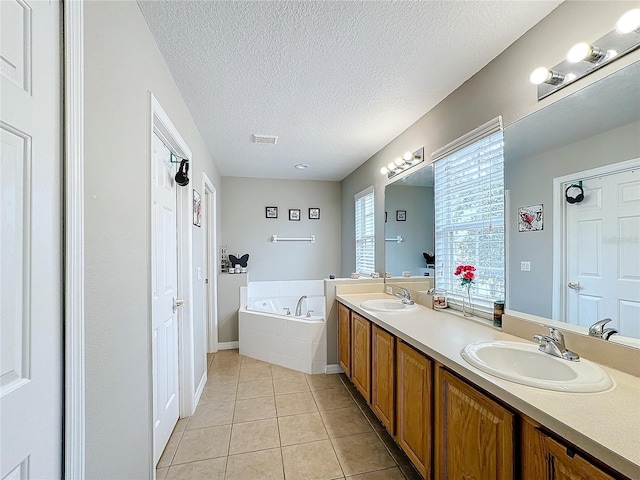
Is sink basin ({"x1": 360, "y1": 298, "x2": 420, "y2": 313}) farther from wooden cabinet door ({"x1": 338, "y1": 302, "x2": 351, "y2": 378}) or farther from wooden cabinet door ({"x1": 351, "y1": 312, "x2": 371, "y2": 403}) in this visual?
wooden cabinet door ({"x1": 338, "y1": 302, "x2": 351, "y2": 378})

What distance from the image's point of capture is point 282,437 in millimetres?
2023

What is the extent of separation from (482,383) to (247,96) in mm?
2197

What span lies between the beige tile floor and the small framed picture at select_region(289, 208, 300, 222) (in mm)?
2517

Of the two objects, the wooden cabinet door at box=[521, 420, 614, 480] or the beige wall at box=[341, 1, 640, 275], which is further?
the beige wall at box=[341, 1, 640, 275]

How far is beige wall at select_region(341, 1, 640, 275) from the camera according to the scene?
48.3 inches

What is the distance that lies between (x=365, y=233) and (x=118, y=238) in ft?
9.85

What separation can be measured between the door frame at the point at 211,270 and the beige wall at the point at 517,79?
2305 mm

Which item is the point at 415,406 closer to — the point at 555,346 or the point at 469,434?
the point at 469,434

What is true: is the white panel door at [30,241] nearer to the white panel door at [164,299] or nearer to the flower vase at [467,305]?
the white panel door at [164,299]

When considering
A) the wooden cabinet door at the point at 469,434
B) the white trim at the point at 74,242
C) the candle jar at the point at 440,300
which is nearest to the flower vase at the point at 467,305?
the candle jar at the point at 440,300

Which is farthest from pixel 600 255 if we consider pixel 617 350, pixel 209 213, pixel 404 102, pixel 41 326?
pixel 209 213

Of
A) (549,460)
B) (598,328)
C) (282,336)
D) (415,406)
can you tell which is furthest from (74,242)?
(282,336)

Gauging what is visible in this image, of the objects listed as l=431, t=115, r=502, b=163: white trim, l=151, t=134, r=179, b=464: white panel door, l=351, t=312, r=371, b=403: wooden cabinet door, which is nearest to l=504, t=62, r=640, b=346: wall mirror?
l=431, t=115, r=502, b=163: white trim

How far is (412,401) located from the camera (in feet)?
5.24
